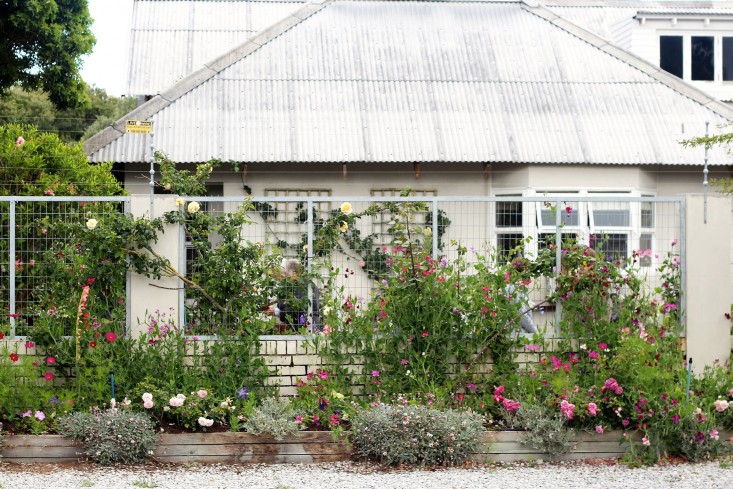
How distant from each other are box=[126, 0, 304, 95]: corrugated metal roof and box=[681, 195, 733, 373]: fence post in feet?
42.4

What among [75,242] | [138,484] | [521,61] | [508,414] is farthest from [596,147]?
[138,484]

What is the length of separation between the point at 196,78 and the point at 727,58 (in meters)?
12.4

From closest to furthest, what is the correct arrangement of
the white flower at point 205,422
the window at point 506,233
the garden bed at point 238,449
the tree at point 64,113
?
the garden bed at point 238,449, the white flower at point 205,422, the window at point 506,233, the tree at point 64,113

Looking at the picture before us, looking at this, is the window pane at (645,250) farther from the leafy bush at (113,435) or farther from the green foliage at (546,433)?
the leafy bush at (113,435)

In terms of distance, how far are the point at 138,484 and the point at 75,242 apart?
2485 millimetres

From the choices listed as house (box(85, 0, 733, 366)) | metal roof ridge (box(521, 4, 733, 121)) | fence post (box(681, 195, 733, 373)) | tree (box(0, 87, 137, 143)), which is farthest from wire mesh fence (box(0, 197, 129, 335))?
tree (box(0, 87, 137, 143))

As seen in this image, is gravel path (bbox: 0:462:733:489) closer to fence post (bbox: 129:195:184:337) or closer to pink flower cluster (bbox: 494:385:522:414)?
pink flower cluster (bbox: 494:385:522:414)

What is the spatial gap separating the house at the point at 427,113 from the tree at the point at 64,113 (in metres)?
24.3

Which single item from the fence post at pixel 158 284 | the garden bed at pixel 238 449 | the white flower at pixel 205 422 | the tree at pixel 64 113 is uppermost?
the tree at pixel 64 113

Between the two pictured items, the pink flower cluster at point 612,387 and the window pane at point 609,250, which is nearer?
the pink flower cluster at point 612,387

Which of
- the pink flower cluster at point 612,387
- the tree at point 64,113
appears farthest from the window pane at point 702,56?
the tree at point 64,113

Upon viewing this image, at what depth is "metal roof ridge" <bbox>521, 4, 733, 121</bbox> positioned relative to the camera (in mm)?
17328

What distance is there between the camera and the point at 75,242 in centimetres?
859

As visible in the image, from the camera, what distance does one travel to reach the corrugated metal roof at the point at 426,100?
16000 mm
